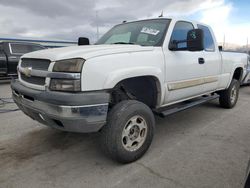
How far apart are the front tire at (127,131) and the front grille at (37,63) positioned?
3.04 ft

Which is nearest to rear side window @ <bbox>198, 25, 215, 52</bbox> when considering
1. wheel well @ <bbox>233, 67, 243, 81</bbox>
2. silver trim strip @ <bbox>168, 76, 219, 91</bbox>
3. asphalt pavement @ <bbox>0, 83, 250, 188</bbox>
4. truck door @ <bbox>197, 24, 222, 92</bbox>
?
truck door @ <bbox>197, 24, 222, 92</bbox>

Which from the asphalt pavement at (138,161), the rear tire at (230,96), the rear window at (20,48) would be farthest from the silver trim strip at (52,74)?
the rear window at (20,48)

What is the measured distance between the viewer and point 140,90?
3.23 m

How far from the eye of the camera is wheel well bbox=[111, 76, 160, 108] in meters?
2.91

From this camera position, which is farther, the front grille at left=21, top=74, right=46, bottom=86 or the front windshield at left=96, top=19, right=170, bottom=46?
the front windshield at left=96, top=19, right=170, bottom=46

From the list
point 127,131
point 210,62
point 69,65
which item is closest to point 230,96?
point 210,62

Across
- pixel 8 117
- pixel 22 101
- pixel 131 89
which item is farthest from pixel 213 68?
pixel 8 117

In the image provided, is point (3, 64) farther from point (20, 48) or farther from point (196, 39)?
point (196, 39)

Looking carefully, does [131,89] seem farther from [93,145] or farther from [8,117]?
[8,117]

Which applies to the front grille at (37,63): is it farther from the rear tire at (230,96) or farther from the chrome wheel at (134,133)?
the rear tire at (230,96)

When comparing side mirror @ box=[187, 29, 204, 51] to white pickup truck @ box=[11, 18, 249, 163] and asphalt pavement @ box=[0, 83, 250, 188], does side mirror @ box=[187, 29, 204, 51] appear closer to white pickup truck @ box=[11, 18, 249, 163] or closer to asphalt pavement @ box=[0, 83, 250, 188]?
white pickup truck @ box=[11, 18, 249, 163]

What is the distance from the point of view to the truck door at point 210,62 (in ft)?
13.2

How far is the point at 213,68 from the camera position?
4.20m

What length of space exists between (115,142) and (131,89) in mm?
921
